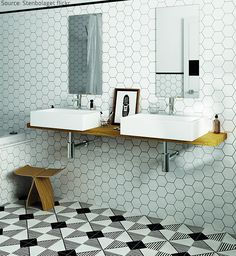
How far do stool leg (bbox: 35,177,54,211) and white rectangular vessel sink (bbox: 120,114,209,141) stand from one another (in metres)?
1.12

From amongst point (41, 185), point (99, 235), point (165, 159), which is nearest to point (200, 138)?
point (165, 159)

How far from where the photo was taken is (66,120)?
3646mm

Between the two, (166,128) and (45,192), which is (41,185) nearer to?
(45,192)

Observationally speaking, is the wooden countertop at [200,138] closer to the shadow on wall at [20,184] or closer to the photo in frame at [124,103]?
the photo in frame at [124,103]

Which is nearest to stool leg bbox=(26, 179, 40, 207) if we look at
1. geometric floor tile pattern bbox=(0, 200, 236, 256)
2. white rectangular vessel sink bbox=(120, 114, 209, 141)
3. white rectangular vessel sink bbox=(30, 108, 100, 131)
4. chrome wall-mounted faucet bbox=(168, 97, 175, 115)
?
geometric floor tile pattern bbox=(0, 200, 236, 256)

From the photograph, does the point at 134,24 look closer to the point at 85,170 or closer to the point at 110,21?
the point at 110,21

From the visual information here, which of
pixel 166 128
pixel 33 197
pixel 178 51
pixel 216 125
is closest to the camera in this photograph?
pixel 166 128

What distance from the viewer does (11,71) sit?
4.60 m

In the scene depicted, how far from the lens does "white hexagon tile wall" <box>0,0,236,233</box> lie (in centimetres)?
341

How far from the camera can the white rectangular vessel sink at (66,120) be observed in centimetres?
359

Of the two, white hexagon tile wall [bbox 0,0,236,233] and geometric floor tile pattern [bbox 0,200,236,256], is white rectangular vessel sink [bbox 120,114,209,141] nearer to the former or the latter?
white hexagon tile wall [bbox 0,0,236,233]

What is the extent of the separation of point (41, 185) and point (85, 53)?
138cm

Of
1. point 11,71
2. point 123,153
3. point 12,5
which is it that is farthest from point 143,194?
point 12,5

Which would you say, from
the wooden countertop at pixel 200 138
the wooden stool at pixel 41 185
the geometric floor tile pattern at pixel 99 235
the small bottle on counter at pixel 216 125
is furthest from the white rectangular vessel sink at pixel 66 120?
the small bottle on counter at pixel 216 125
